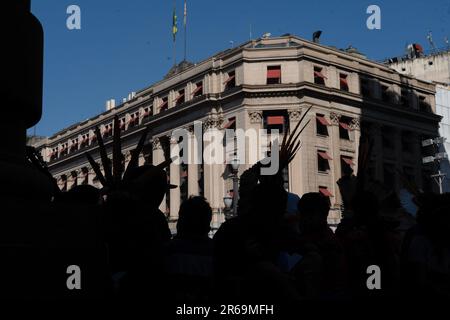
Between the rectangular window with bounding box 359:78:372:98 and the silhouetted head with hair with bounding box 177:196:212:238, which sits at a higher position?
the rectangular window with bounding box 359:78:372:98

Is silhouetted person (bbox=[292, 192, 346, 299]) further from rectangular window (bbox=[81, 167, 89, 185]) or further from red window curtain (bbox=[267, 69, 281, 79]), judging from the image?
rectangular window (bbox=[81, 167, 89, 185])

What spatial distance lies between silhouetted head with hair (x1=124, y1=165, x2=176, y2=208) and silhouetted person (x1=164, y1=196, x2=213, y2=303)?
1.22ft

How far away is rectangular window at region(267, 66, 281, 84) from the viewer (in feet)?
143

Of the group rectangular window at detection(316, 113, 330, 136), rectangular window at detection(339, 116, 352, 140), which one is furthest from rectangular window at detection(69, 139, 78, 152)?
rectangular window at detection(339, 116, 352, 140)

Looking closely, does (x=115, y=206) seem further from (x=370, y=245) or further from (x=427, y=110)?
(x=427, y=110)

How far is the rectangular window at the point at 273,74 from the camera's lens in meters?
43.6

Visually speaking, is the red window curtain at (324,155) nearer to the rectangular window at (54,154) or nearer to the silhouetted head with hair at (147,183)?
the silhouetted head with hair at (147,183)

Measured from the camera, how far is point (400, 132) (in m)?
49.2

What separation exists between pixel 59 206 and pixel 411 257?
8.74 ft

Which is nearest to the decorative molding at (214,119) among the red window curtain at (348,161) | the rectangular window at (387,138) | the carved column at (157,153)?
the carved column at (157,153)

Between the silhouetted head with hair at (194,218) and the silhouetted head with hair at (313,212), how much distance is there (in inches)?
41.6

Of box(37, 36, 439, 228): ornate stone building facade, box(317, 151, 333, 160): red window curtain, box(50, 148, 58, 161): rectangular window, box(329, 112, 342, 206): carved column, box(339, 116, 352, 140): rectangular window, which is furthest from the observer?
box(50, 148, 58, 161): rectangular window

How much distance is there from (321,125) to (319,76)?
3.77 metres

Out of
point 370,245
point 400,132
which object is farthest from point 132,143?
point 370,245
